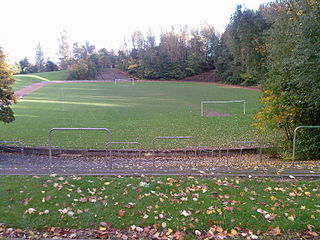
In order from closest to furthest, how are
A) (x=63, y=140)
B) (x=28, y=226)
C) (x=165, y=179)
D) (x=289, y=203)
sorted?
(x=28, y=226) < (x=289, y=203) < (x=165, y=179) < (x=63, y=140)

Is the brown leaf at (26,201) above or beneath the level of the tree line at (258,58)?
beneath

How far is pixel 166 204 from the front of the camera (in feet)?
14.8

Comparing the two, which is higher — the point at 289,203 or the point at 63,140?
the point at 289,203

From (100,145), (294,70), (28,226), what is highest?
(294,70)

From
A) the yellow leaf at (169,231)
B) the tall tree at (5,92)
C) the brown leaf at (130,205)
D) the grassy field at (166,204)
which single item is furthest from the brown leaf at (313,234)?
the tall tree at (5,92)

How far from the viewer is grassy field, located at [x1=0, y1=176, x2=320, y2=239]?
4004mm

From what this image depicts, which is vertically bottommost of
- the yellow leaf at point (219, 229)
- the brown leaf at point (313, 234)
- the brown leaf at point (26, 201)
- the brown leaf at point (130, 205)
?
the brown leaf at point (313, 234)

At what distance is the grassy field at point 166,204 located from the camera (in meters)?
4.00

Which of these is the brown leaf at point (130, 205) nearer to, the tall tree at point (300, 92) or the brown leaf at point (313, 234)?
the brown leaf at point (313, 234)

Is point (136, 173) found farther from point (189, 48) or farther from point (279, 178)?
point (189, 48)

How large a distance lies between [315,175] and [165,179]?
2.97 metres

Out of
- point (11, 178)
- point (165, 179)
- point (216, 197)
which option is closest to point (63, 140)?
point (11, 178)

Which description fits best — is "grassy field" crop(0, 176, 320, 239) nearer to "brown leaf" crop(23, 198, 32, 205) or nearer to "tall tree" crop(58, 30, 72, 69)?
"brown leaf" crop(23, 198, 32, 205)

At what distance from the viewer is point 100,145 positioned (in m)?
13.7
